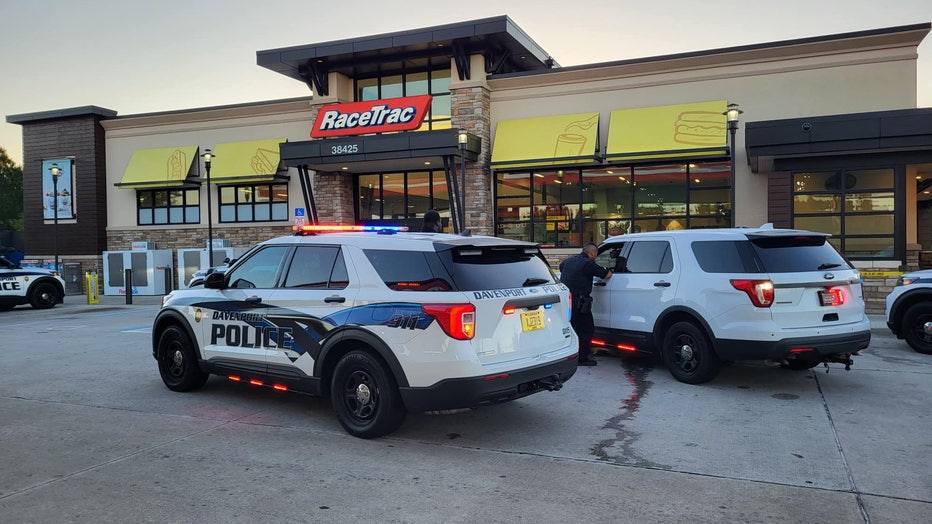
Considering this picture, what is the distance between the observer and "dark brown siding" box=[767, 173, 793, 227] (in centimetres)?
1617

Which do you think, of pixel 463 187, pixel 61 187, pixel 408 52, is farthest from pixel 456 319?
pixel 61 187

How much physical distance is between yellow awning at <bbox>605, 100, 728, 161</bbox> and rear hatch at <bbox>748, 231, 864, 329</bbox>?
32.6 feet

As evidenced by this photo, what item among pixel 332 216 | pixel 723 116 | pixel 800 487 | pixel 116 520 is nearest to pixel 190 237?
pixel 332 216

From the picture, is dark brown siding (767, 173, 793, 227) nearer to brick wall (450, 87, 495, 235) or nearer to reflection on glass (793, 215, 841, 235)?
reflection on glass (793, 215, 841, 235)

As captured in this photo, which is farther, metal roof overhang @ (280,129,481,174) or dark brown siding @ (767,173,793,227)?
metal roof overhang @ (280,129,481,174)

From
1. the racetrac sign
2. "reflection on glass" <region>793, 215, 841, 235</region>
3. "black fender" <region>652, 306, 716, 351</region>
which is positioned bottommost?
"black fender" <region>652, 306, 716, 351</region>

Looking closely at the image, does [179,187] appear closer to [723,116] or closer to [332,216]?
[332,216]

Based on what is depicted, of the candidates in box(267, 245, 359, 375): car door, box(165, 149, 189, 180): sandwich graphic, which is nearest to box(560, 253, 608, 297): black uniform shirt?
box(267, 245, 359, 375): car door

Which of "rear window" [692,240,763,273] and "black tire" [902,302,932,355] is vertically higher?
"rear window" [692,240,763,273]

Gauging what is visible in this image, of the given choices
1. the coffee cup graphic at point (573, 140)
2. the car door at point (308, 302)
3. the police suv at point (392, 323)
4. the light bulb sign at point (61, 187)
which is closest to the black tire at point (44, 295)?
the light bulb sign at point (61, 187)

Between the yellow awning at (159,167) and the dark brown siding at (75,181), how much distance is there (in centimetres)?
173

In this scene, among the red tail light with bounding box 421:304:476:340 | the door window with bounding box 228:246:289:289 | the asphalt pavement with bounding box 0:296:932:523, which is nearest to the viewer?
the asphalt pavement with bounding box 0:296:932:523

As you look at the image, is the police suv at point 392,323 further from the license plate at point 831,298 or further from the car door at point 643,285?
the license plate at point 831,298

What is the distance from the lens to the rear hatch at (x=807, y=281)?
266 inches
